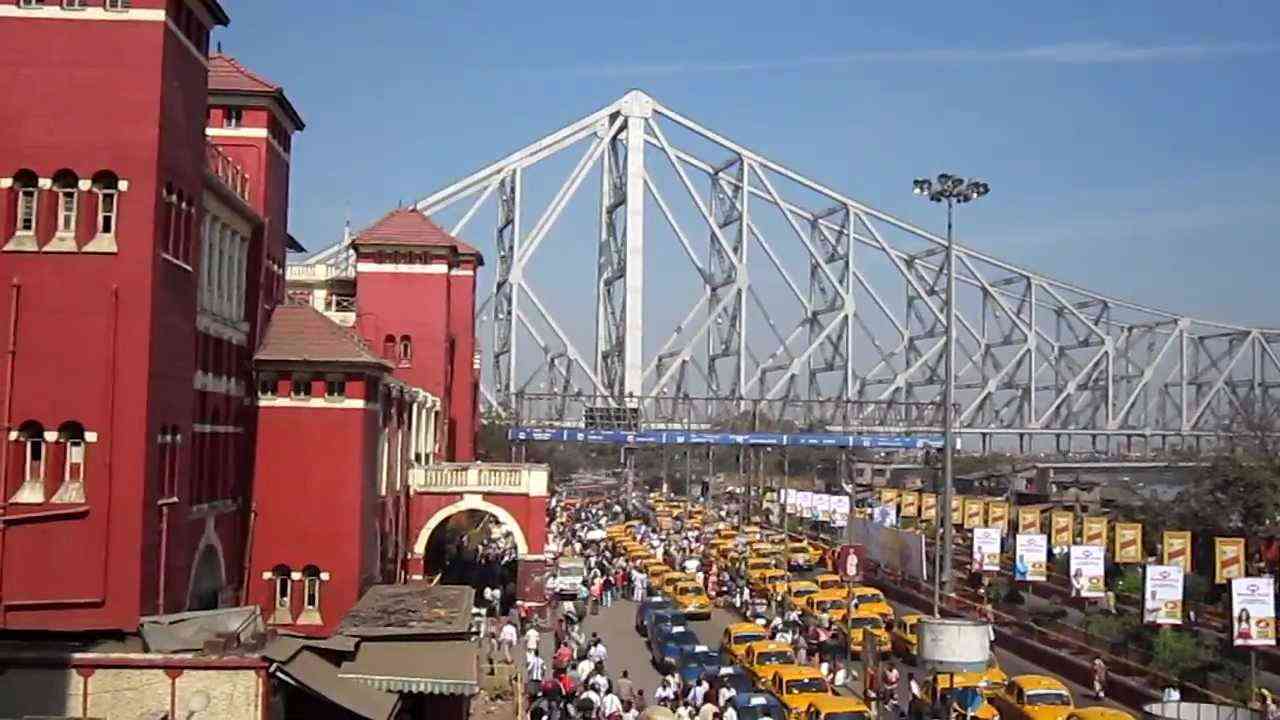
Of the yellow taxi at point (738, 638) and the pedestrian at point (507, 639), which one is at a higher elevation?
the yellow taxi at point (738, 638)

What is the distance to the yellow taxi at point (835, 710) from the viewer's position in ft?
79.5

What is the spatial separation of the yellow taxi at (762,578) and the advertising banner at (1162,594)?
57.8 feet

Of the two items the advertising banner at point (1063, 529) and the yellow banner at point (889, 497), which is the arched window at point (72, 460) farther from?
the yellow banner at point (889, 497)

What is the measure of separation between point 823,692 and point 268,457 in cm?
1083

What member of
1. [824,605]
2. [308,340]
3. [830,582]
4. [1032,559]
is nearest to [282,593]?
[308,340]

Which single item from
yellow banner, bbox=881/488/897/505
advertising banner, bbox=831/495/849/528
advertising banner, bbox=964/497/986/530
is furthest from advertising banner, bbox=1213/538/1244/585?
yellow banner, bbox=881/488/897/505

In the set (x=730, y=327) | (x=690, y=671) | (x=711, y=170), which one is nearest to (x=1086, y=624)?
(x=690, y=671)

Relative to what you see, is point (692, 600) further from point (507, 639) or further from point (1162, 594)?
point (1162, 594)

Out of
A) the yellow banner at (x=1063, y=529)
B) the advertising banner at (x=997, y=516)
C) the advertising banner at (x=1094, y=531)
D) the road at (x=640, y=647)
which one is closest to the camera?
the road at (x=640, y=647)

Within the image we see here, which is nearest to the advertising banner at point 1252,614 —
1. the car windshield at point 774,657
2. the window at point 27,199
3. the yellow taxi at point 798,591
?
the car windshield at point 774,657

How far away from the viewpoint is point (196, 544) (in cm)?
2359

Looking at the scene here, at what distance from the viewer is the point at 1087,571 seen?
34.8 metres

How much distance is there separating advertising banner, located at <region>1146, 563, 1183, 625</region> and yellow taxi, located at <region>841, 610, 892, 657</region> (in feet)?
22.2

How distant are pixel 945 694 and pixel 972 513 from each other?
28.0 m
